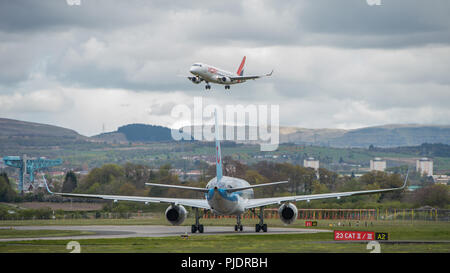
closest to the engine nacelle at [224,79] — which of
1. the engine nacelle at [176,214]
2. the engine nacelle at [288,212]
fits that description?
the engine nacelle at [288,212]

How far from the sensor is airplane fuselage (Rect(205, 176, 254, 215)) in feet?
203

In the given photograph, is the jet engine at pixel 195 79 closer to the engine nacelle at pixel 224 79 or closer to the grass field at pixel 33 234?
the engine nacelle at pixel 224 79

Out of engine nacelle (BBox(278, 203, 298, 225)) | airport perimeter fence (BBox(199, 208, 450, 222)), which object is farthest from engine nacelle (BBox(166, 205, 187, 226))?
airport perimeter fence (BBox(199, 208, 450, 222))

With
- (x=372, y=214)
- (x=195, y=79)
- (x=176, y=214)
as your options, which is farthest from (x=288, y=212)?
(x=372, y=214)

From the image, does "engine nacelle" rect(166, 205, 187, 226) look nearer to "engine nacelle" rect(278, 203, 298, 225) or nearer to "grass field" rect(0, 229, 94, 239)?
"grass field" rect(0, 229, 94, 239)

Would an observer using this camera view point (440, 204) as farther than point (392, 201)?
No

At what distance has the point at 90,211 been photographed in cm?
9675

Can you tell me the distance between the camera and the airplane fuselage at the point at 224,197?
203 feet

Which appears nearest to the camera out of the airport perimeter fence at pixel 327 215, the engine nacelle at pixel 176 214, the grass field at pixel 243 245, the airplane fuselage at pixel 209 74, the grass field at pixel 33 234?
the grass field at pixel 243 245
